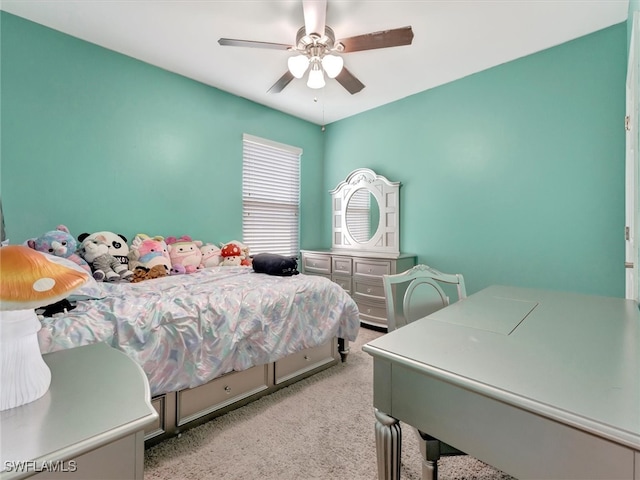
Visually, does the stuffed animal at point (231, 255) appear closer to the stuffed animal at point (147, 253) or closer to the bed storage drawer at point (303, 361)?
the stuffed animal at point (147, 253)

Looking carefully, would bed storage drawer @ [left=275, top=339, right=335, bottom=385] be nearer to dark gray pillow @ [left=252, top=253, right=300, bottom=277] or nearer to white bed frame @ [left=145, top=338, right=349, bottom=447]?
white bed frame @ [left=145, top=338, right=349, bottom=447]

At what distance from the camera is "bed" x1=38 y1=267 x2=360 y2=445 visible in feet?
4.75

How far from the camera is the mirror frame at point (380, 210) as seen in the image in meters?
3.67

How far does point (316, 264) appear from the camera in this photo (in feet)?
12.9

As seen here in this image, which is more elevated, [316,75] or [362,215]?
[316,75]

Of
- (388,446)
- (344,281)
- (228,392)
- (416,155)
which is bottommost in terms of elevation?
(228,392)

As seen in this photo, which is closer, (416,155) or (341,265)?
(416,155)

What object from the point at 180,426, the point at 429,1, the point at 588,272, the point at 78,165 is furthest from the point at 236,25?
the point at 588,272

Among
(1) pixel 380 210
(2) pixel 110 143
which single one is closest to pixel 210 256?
(2) pixel 110 143

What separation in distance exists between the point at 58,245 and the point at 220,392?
5.09 ft

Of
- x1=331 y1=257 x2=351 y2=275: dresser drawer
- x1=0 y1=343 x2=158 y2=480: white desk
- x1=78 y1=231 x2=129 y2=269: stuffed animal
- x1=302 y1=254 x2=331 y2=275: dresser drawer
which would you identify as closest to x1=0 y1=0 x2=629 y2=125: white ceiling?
x1=78 y1=231 x2=129 y2=269: stuffed animal

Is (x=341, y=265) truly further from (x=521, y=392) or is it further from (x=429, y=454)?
(x=521, y=392)

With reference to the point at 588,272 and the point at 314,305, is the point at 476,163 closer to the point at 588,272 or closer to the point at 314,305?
the point at 588,272

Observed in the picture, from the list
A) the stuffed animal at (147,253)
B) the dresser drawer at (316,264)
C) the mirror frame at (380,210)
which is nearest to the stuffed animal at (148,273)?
the stuffed animal at (147,253)
